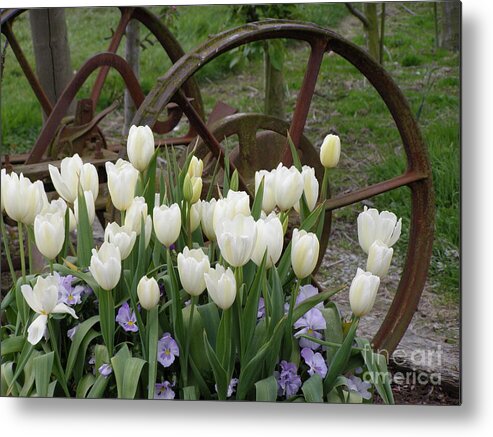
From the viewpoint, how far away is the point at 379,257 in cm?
170

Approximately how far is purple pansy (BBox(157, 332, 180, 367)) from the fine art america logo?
23.1 inches

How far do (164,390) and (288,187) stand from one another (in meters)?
0.46

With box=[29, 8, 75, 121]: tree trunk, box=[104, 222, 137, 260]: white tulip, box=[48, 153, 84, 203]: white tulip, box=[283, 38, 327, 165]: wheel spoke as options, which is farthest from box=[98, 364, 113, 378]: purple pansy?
box=[29, 8, 75, 121]: tree trunk

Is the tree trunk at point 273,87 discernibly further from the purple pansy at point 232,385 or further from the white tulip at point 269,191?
the purple pansy at point 232,385

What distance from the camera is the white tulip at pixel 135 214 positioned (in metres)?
1.73

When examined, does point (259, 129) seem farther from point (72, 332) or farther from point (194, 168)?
point (72, 332)

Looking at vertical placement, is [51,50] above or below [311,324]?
above

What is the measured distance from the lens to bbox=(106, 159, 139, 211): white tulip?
1716mm

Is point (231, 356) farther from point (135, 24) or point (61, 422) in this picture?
point (135, 24)

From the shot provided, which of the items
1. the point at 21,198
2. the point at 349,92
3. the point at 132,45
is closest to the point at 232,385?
the point at 21,198

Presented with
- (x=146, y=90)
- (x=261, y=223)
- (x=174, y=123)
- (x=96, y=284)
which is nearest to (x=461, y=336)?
(x=261, y=223)

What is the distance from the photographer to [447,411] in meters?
2.03

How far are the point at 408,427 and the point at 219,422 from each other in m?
0.40

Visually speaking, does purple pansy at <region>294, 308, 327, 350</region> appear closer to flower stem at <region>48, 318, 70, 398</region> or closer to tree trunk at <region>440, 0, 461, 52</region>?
flower stem at <region>48, 318, 70, 398</region>
